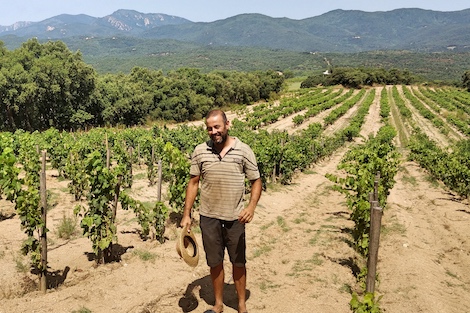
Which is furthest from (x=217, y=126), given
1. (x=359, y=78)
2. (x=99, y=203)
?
(x=359, y=78)

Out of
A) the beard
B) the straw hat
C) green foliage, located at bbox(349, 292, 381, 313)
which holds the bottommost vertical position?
green foliage, located at bbox(349, 292, 381, 313)

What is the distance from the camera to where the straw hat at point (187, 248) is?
405cm

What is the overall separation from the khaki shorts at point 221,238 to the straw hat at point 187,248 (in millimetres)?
245

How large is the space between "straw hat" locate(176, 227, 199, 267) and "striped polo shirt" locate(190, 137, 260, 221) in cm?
50

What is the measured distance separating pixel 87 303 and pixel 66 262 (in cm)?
174

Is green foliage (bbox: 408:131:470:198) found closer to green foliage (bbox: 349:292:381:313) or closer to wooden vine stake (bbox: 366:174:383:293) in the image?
wooden vine stake (bbox: 366:174:383:293)

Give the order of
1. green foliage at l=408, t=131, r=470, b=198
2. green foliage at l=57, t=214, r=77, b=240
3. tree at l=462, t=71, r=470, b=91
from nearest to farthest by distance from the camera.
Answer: green foliage at l=57, t=214, r=77, b=240, green foliage at l=408, t=131, r=470, b=198, tree at l=462, t=71, r=470, b=91

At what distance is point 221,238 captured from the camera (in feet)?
13.0

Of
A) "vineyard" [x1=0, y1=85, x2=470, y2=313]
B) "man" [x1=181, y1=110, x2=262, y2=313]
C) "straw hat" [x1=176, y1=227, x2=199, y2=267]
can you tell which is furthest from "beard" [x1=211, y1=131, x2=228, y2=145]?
"vineyard" [x1=0, y1=85, x2=470, y2=313]

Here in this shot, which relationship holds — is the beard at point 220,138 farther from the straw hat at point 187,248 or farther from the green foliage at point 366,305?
the green foliage at point 366,305

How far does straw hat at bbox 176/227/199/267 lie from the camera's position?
4047mm

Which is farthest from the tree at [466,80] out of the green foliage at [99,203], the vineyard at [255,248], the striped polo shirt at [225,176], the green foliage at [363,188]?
the striped polo shirt at [225,176]

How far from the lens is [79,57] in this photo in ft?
113

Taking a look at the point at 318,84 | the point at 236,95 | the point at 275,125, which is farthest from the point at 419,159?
the point at 318,84
